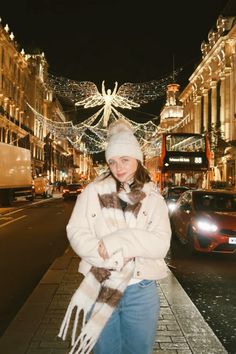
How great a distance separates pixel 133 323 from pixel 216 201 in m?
10.5

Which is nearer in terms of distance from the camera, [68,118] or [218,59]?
[218,59]

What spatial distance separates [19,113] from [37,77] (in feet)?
45.9

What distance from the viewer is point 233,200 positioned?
13.0 metres

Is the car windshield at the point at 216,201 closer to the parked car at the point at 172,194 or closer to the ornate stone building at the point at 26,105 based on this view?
the parked car at the point at 172,194

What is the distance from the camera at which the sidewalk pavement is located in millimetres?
4555

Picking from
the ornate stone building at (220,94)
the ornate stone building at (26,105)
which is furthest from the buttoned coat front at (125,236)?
the ornate stone building at (26,105)

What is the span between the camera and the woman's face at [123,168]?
9.94 ft

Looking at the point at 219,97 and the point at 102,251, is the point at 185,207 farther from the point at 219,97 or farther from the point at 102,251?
the point at 219,97

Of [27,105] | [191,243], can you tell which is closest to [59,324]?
[191,243]

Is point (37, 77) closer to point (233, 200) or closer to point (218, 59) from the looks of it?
point (218, 59)

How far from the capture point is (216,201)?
42.7ft

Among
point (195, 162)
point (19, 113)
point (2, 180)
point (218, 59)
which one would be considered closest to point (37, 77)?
point (19, 113)

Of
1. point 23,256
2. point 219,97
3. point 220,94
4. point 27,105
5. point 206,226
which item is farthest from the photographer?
point 27,105

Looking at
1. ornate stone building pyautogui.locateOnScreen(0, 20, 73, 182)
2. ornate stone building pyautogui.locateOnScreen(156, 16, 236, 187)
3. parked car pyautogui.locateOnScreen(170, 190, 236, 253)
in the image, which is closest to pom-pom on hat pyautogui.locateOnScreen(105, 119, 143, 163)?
parked car pyautogui.locateOnScreen(170, 190, 236, 253)
